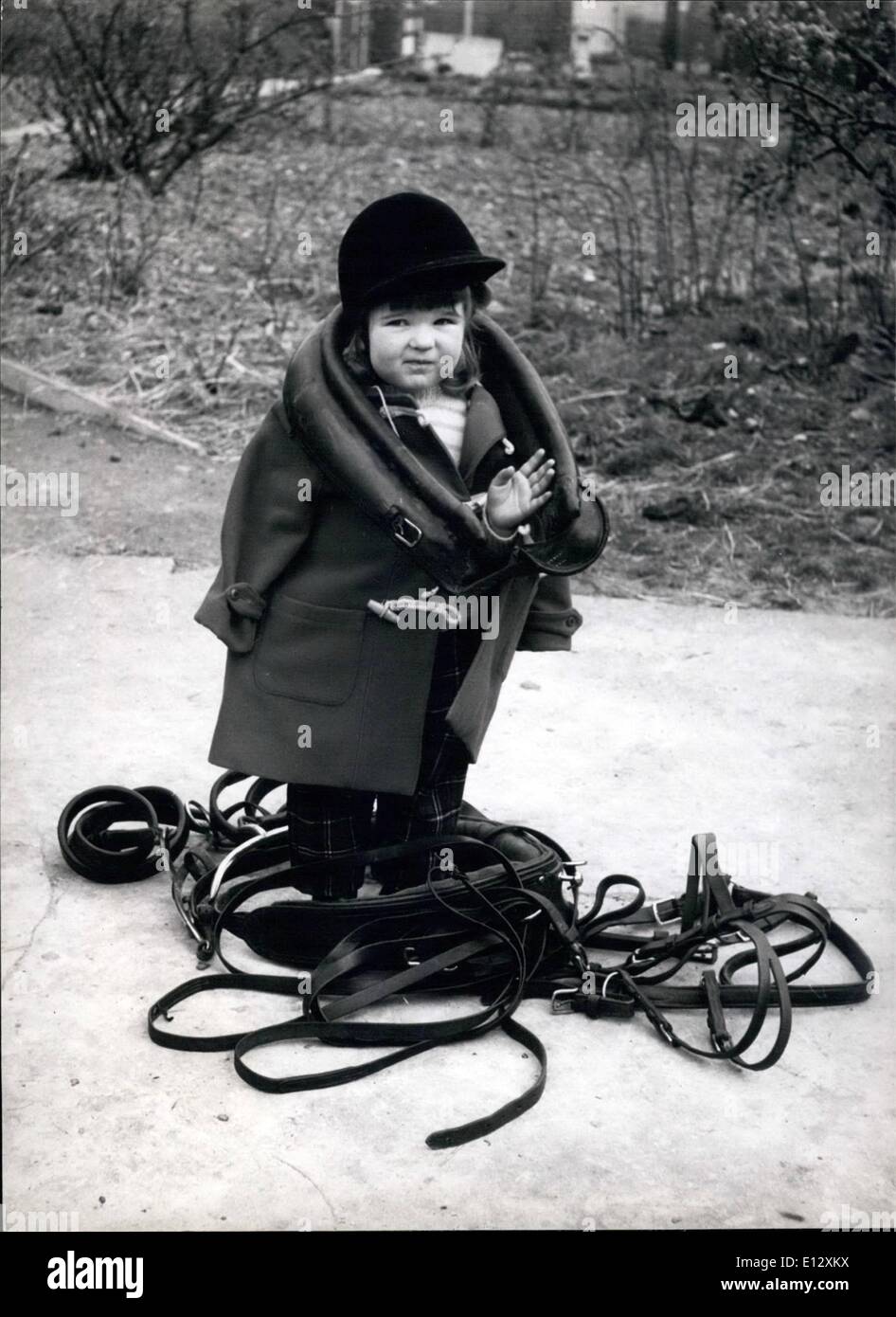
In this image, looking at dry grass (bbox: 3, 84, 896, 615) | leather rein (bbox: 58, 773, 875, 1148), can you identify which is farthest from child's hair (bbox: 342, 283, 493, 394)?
dry grass (bbox: 3, 84, 896, 615)

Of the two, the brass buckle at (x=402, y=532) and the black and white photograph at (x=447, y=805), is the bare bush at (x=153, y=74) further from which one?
the brass buckle at (x=402, y=532)

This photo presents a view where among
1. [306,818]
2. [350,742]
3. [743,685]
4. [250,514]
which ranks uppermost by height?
[250,514]

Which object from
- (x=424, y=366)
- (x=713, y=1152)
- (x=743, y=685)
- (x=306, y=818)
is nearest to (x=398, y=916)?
(x=306, y=818)

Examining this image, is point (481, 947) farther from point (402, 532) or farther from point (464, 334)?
point (464, 334)

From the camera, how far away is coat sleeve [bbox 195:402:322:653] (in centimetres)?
276

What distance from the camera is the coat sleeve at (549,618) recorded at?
9.71 feet

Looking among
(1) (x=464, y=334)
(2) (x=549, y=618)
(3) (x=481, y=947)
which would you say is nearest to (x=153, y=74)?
(1) (x=464, y=334)

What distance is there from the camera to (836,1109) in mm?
2555

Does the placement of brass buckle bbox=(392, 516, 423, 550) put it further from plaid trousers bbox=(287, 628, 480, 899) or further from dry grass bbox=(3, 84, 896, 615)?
dry grass bbox=(3, 84, 896, 615)

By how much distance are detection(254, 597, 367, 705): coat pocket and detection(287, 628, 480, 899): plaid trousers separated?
174mm
